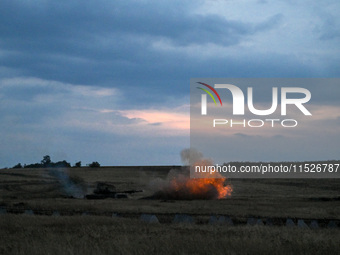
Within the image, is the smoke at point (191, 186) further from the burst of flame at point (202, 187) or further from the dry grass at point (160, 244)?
the dry grass at point (160, 244)

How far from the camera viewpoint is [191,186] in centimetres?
6788

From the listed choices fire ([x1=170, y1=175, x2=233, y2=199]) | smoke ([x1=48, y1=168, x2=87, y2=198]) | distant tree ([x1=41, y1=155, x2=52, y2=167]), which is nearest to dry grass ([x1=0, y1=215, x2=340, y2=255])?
fire ([x1=170, y1=175, x2=233, y2=199])

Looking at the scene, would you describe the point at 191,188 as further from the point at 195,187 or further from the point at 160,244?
the point at 160,244

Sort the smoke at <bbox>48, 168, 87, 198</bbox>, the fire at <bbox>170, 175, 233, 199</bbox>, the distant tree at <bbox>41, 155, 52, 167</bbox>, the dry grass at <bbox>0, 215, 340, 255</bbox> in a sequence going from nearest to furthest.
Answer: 1. the dry grass at <bbox>0, 215, 340, 255</bbox>
2. the fire at <bbox>170, 175, 233, 199</bbox>
3. the smoke at <bbox>48, 168, 87, 198</bbox>
4. the distant tree at <bbox>41, 155, 52, 167</bbox>

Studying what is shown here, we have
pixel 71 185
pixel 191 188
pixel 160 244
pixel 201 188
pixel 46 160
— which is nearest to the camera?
pixel 160 244

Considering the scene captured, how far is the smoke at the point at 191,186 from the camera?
6700cm

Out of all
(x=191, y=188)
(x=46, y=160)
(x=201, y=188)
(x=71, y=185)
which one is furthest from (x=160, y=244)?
(x=46, y=160)

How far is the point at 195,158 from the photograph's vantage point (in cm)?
7112

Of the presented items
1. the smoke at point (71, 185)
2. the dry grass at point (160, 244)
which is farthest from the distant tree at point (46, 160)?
the dry grass at point (160, 244)

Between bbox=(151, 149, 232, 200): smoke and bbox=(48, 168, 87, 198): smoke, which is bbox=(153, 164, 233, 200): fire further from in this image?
bbox=(48, 168, 87, 198): smoke

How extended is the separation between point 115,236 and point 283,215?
2293cm

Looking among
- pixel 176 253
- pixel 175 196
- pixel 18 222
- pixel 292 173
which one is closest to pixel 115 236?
pixel 176 253

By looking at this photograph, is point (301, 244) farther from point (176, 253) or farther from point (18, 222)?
point (18, 222)

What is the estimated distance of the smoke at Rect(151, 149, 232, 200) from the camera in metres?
67.0
